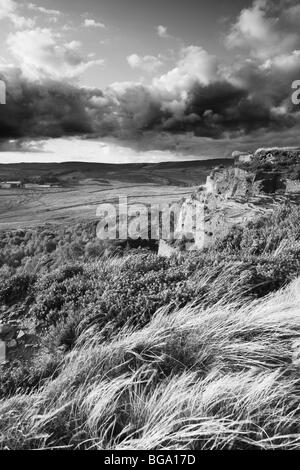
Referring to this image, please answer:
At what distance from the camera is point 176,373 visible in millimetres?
3816

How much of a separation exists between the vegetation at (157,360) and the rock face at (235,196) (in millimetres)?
4248

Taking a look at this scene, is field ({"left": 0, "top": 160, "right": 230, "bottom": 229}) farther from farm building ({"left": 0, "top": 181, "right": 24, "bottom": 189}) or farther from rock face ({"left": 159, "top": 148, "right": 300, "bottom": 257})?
rock face ({"left": 159, "top": 148, "right": 300, "bottom": 257})

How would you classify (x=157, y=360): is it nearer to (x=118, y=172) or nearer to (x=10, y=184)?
(x=10, y=184)

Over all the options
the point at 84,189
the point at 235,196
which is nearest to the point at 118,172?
the point at 84,189

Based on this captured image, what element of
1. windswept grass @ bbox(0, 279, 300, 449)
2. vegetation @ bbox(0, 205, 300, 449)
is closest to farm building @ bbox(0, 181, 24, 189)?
vegetation @ bbox(0, 205, 300, 449)

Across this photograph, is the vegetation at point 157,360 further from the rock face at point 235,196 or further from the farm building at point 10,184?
the farm building at point 10,184

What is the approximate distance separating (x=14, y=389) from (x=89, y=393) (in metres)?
0.93

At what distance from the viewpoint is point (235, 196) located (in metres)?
13.5

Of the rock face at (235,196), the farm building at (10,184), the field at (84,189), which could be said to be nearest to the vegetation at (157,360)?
the rock face at (235,196)

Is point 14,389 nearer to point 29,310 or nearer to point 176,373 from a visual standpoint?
point 176,373

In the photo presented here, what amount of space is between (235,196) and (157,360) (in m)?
10.4

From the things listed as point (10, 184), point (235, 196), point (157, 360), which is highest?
point (10, 184)

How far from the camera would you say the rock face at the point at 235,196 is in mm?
11508

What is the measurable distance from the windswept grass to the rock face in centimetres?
600
